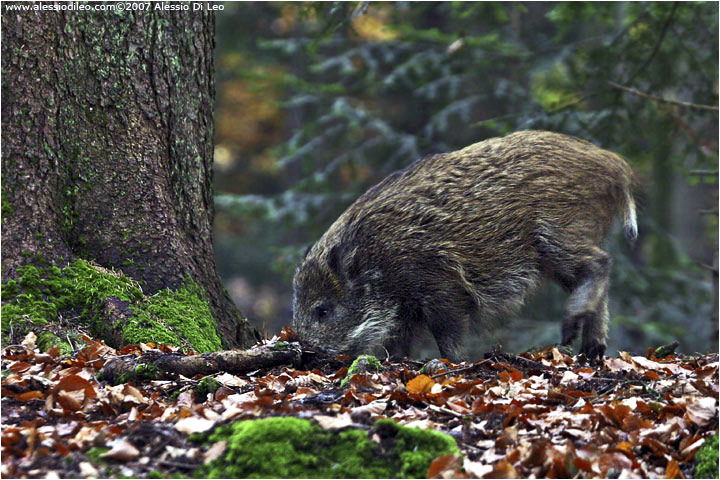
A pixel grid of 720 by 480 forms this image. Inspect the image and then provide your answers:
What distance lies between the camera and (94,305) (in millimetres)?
5492

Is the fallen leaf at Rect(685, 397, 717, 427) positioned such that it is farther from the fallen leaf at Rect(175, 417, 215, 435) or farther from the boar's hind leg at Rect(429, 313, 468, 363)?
the boar's hind leg at Rect(429, 313, 468, 363)

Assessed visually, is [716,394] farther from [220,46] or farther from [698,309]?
[220,46]

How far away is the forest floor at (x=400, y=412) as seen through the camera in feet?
11.4

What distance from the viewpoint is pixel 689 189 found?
65.7 feet

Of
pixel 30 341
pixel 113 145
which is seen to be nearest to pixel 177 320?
pixel 30 341

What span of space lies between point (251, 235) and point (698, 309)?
1300cm

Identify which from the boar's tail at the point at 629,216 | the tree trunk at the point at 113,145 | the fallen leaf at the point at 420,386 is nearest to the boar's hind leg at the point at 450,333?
the tree trunk at the point at 113,145

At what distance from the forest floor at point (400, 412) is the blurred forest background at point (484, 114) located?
2.59 m

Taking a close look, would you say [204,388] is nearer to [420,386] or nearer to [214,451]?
[214,451]

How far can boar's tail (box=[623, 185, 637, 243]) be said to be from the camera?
7.13 meters

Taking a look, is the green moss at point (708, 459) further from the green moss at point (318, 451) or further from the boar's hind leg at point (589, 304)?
the boar's hind leg at point (589, 304)

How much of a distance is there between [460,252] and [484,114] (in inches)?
363

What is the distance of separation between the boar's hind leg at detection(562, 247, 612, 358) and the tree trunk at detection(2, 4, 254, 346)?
282cm

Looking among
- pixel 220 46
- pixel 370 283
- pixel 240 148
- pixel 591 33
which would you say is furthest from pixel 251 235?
pixel 370 283
